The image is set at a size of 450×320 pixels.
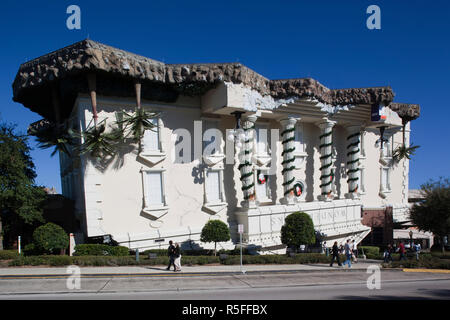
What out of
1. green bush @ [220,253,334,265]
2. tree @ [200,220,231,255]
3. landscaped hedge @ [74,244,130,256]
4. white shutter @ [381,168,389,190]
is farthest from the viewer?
white shutter @ [381,168,389,190]

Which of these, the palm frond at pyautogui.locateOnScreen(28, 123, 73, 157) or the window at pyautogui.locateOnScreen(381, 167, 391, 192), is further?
the window at pyautogui.locateOnScreen(381, 167, 391, 192)

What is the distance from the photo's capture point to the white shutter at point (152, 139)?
74.8 feet

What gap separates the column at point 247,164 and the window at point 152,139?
6.53m

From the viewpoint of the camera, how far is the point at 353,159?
34.2m

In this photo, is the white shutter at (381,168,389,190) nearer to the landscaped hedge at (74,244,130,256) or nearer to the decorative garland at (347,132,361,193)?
the decorative garland at (347,132,361,193)

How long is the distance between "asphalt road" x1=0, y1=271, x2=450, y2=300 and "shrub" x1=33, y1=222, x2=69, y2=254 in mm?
5720

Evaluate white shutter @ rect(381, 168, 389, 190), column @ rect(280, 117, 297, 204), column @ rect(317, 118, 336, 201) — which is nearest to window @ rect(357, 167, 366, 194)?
white shutter @ rect(381, 168, 389, 190)

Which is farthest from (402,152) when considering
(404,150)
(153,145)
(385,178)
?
(153,145)

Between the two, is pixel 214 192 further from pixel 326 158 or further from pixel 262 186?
pixel 326 158

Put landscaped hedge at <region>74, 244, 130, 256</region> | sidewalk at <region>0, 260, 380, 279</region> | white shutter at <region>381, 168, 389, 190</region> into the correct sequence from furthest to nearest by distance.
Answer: white shutter at <region>381, 168, 389, 190</region> → landscaped hedge at <region>74, 244, 130, 256</region> → sidewalk at <region>0, 260, 380, 279</region>

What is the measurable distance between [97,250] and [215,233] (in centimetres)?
725

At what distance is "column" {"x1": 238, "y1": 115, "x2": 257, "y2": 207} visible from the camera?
25.4 metres

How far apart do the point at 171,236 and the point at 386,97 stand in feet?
80.2
